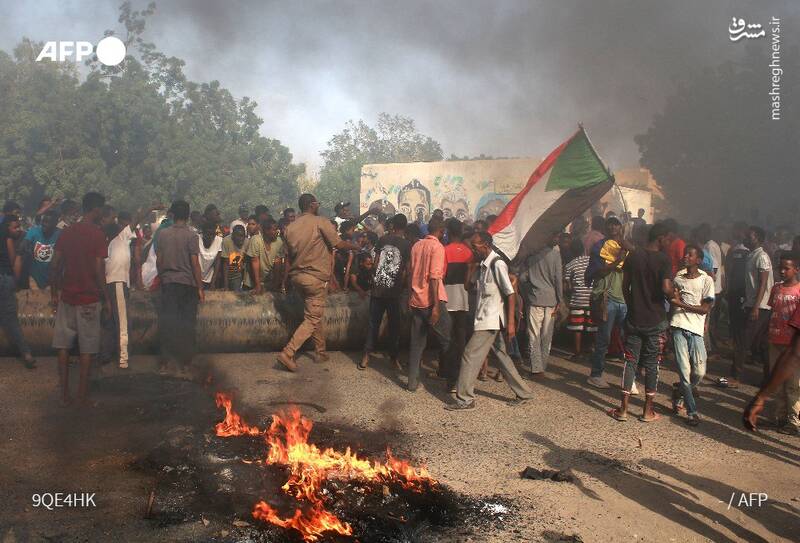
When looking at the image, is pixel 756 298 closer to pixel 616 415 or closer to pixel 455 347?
pixel 616 415

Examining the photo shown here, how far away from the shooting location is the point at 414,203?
36000mm

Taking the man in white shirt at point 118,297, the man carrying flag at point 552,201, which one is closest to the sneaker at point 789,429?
the man carrying flag at point 552,201

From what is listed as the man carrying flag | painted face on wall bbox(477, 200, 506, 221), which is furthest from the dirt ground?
painted face on wall bbox(477, 200, 506, 221)

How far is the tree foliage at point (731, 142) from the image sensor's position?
2658 cm

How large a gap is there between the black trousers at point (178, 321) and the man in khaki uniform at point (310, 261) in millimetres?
1081

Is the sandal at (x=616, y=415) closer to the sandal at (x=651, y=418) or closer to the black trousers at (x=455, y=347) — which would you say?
the sandal at (x=651, y=418)

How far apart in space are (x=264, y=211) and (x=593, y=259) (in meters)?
4.86

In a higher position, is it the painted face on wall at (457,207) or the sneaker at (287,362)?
the painted face on wall at (457,207)

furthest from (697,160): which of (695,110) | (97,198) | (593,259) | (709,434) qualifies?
(97,198)

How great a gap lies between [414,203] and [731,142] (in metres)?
15.7

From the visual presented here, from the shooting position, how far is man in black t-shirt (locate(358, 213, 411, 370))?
7.82 metres

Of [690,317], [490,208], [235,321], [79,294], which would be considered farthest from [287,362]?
[490,208]

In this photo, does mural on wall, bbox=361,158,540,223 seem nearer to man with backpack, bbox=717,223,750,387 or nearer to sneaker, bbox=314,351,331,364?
man with backpack, bbox=717,223,750,387

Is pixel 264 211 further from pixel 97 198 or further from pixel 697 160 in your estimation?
pixel 697 160
